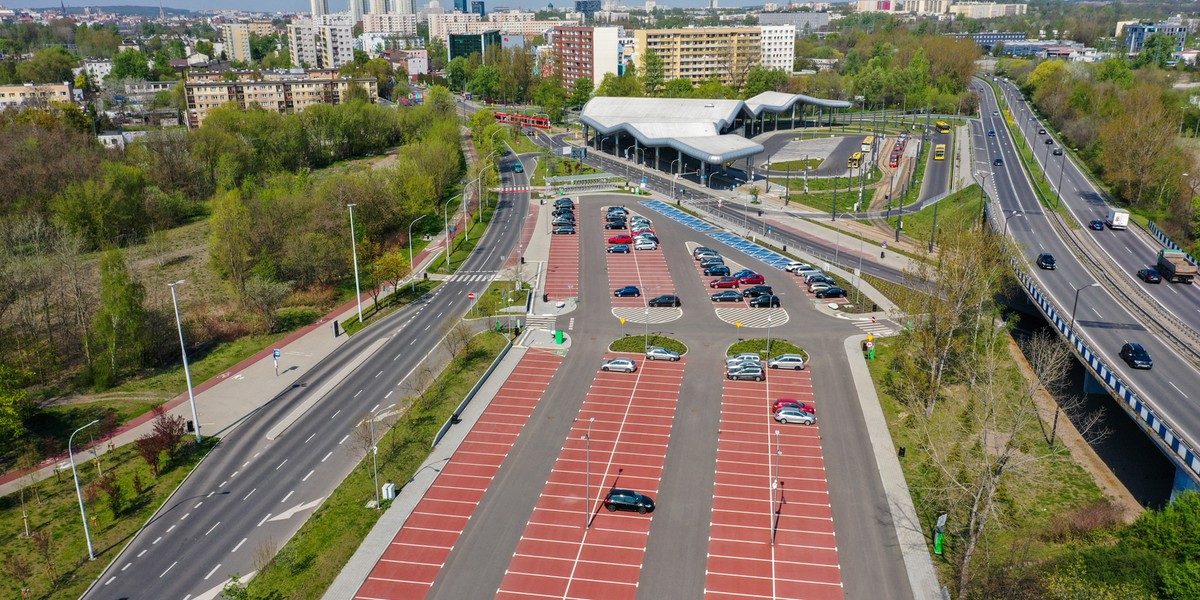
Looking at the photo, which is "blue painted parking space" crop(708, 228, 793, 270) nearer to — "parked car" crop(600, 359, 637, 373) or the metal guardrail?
"parked car" crop(600, 359, 637, 373)

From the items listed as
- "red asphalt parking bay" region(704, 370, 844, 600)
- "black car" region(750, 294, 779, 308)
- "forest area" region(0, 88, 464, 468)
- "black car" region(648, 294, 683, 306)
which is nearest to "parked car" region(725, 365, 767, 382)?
"red asphalt parking bay" region(704, 370, 844, 600)

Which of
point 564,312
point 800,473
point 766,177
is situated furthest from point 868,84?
point 800,473

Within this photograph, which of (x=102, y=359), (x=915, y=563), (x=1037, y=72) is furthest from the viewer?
(x=1037, y=72)

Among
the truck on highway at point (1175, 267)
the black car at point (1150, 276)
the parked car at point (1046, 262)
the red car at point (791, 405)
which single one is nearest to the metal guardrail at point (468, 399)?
the red car at point (791, 405)

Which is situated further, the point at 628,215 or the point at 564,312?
the point at 628,215

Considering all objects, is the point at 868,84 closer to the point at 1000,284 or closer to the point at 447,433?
the point at 1000,284

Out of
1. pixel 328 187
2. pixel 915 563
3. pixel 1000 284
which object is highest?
pixel 328 187
